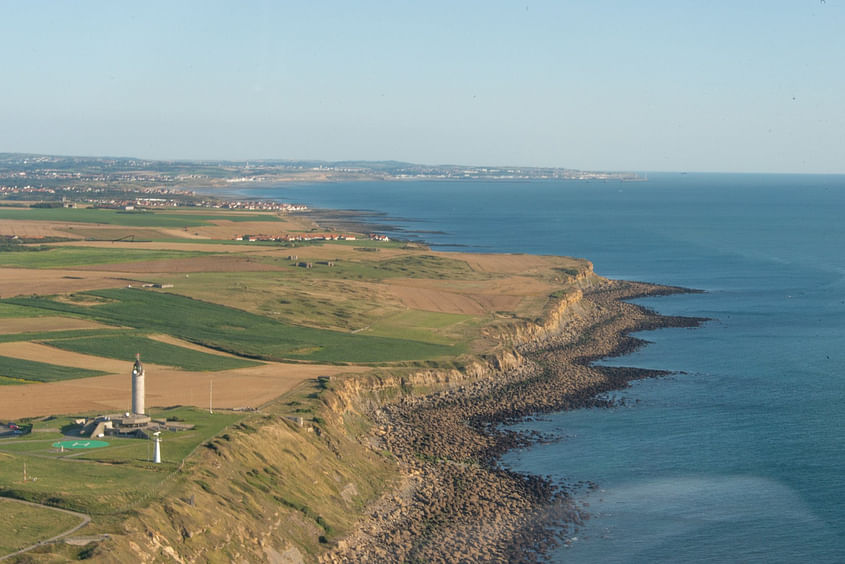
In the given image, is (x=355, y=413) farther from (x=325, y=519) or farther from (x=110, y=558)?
(x=110, y=558)

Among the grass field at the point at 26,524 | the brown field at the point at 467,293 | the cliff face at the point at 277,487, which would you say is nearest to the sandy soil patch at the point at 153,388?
the cliff face at the point at 277,487

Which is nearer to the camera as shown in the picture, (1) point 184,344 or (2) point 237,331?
(1) point 184,344

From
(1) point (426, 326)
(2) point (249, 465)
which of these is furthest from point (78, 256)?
(2) point (249, 465)

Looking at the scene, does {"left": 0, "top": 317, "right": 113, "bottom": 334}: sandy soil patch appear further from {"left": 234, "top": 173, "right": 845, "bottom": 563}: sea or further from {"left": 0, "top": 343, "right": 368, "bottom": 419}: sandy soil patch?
{"left": 234, "top": 173, "right": 845, "bottom": 563}: sea

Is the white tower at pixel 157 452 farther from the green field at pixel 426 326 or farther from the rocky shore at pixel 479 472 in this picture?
the green field at pixel 426 326

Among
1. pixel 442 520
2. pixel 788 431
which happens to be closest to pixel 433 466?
pixel 442 520

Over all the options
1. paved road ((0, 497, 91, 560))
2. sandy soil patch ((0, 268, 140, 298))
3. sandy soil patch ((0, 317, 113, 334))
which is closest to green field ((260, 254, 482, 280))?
sandy soil patch ((0, 268, 140, 298))

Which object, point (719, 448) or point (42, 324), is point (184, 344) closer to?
point (42, 324)
